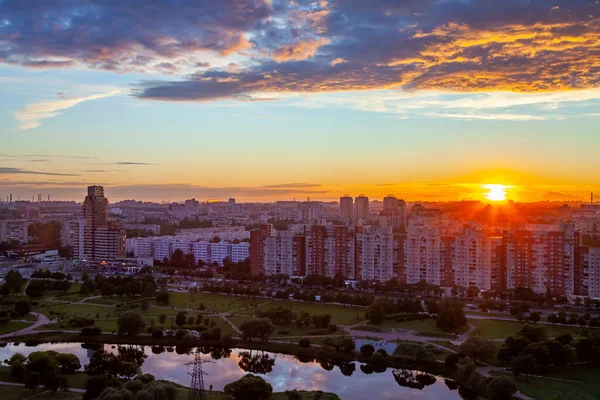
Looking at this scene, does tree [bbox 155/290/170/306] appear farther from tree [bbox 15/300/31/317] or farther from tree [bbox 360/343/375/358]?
tree [bbox 360/343/375/358]

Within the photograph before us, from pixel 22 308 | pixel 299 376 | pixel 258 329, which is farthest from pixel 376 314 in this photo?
pixel 22 308

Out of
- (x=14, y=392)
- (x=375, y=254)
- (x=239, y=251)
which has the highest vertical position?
(x=375, y=254)

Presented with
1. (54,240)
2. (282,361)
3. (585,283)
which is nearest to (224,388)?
(282,361)

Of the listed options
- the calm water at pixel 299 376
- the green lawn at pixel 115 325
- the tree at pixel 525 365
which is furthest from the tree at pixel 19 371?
the tree at pixel 525 365

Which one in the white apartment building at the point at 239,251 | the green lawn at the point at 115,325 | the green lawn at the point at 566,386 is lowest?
the green lawn at the point at 566,386

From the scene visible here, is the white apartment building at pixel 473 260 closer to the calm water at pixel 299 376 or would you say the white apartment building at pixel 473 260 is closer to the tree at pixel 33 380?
the calm water at pixel 299 376

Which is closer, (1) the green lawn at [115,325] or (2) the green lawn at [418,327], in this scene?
(2) the green lawn at [418,327]

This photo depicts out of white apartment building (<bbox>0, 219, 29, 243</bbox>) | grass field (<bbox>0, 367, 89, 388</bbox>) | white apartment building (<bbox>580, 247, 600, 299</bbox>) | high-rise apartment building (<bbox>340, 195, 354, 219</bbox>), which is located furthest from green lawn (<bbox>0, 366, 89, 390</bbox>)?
high-rise apartment building (<bbox>340, 195, 354, 219</bbox>)

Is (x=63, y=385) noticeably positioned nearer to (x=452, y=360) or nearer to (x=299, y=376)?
(x=299, y=376)
